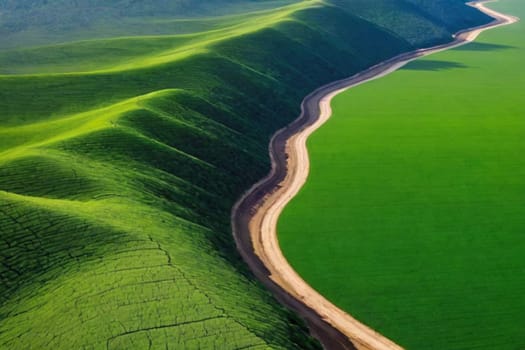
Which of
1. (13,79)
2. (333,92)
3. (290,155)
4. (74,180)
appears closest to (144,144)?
(74,180)

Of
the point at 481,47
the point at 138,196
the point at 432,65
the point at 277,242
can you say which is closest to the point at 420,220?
the point at 277,242

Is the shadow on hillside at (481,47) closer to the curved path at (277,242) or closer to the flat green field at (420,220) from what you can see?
the flat green field at (420,220)

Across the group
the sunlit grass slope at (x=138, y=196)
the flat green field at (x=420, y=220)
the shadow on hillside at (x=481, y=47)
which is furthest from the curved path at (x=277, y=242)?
the shadow on hillside at (x=481, y=47)

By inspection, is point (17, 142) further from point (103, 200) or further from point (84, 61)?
point (84, 61)

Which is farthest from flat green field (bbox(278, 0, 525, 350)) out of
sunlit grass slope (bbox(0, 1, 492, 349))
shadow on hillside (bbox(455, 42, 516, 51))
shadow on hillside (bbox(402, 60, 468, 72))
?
shadow on hillside (bbox(455, 42, 516, 51))

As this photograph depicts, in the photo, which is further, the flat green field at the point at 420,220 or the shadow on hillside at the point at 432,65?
the shadow on hillside at the point at 432,65
